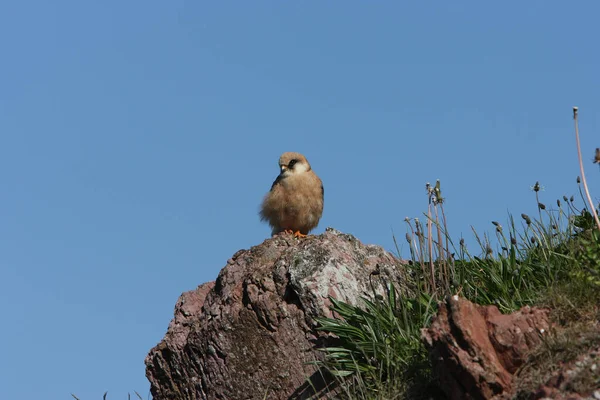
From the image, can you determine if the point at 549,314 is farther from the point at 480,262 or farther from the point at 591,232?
the point at 480,262

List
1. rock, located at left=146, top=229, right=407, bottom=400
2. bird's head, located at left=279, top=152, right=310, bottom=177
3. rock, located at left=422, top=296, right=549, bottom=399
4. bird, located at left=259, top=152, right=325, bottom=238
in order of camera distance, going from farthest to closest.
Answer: bird's head, located at left=279, top=152, right=310, bottom=177, bird, located at left=259, top=152, right=325, bottom=238, rock, located at left=146, top=229, right=407, bottom=400, rock, located at left=422, top=296, right=549, bottom=399

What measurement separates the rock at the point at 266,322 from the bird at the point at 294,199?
219cm

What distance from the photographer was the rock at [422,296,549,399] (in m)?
4.81

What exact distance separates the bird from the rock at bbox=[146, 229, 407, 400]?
7.19 feet

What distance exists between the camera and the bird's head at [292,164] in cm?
973

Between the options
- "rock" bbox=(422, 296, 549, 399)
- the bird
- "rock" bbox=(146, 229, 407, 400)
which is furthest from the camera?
the bird

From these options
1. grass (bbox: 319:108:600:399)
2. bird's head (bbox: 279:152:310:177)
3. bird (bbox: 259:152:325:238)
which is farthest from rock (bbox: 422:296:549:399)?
bird's head (bbox: 279:152:310:177)

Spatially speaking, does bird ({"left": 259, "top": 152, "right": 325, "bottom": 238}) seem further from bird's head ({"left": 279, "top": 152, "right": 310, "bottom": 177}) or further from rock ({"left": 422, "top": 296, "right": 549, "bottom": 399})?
rock ({"left": 422, "top": 296, "right": 549, "bottom": 399})

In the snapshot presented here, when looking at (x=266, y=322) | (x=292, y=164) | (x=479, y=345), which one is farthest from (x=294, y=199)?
(x=479, y=345)

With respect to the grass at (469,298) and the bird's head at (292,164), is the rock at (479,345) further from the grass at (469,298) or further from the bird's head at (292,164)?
the bird's head at (292,164)

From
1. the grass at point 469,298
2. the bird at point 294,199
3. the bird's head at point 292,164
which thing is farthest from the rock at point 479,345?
the bird's head at point 292,164

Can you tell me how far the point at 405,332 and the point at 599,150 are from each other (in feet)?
6.11

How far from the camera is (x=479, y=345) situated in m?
4.82

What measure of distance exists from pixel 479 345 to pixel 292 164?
5279 mm
